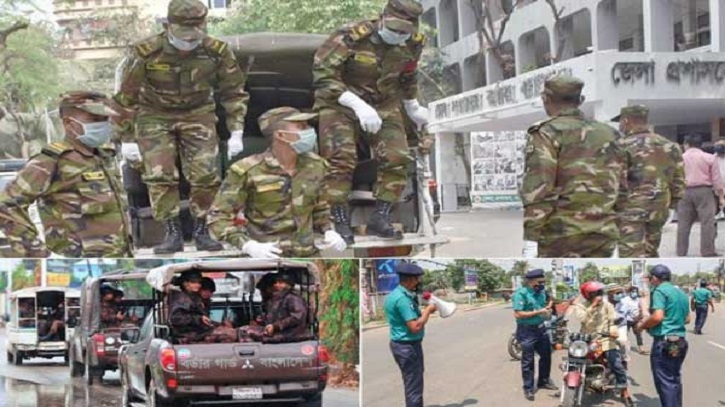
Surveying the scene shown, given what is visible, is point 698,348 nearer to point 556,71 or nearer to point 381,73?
point 381,73

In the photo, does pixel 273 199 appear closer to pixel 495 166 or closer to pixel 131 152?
pixel 131 152

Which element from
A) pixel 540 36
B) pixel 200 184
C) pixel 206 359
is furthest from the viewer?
pixel 540 36

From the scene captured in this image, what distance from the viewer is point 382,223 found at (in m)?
5.23

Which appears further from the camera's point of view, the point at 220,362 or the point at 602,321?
the point at 602,321

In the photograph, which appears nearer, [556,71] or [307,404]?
[307,404]

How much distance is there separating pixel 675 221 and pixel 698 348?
8.82 feet

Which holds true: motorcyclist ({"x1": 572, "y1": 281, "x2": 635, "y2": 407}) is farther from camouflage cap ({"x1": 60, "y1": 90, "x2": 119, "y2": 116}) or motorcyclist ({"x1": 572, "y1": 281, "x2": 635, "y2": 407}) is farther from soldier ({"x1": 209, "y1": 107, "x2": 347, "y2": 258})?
camouflage cap ({"x1": 60, "y1": 90, "x2": 119, "y2": 116})

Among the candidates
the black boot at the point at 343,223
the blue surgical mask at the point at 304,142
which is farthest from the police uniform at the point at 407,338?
the black boot at the point at 343,223

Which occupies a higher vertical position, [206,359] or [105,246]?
[105,246]

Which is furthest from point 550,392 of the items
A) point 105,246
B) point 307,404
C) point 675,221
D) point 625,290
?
point 675,221

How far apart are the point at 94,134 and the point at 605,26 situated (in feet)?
15.8

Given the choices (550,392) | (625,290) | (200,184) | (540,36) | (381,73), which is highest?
(540,36)

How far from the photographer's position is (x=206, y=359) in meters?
3.56

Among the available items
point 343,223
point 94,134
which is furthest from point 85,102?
point 343,223
